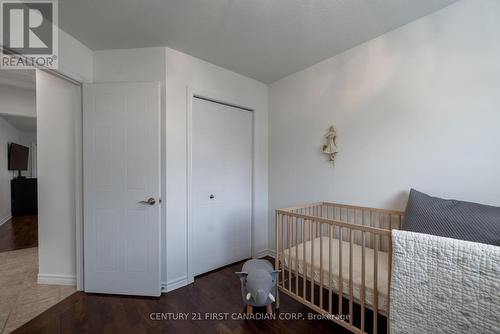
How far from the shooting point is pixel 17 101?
329 cm

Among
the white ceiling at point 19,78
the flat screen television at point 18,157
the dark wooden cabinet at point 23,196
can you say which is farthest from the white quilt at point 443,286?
the dark wooden cabinet at point 23,196

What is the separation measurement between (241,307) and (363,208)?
1.37 m

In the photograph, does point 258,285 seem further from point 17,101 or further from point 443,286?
point 17,101

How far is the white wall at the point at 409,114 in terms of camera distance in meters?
1.36

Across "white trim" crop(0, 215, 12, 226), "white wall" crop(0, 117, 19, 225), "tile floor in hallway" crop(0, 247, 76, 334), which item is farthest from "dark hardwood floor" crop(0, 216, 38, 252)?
"tile floor in hallway" crop(0, 247, 76, 334)

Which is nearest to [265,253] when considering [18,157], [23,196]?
[23,196]

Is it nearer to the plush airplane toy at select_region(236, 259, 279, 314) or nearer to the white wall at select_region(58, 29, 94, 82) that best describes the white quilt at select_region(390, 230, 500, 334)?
the plush airplane toy at select_region(236, 259, 279, 314)

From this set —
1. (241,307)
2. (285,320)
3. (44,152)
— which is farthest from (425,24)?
(44,152)

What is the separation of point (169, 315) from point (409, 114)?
248 cm

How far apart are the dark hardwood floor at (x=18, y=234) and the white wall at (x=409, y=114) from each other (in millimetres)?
4002

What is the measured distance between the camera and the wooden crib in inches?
49.6

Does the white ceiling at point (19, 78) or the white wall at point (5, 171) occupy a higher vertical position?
the white ceiling at point (19, 78)

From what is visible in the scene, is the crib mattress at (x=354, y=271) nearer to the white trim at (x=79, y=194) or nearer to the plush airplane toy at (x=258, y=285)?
the plush airplane toy at (x=258, y=285)

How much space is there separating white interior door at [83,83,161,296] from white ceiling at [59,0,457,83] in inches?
17.2
